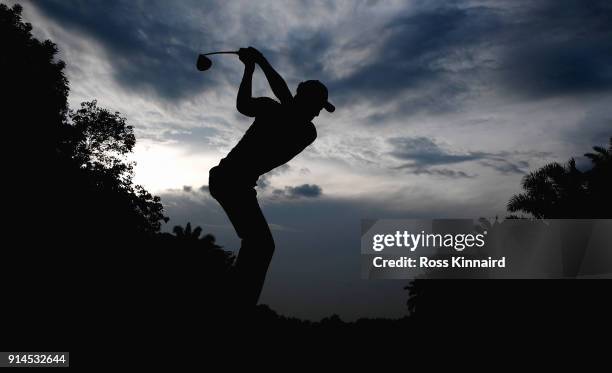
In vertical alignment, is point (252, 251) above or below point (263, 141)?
below

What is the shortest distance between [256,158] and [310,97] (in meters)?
0.96

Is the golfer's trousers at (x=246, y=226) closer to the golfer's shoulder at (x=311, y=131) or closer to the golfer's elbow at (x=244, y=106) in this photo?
the golfer's elbow at (x=244, y=106)

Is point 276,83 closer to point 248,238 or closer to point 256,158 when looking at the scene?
point 256,158

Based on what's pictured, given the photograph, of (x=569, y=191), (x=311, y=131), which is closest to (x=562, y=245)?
(x=569, y=191)

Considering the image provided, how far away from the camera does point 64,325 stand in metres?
5.58

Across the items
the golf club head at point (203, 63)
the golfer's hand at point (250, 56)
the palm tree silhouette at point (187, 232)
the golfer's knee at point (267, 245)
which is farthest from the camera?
the palm tree silhouette at point (187, 232)

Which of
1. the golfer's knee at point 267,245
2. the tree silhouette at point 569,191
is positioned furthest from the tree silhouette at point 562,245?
the golfer's knee at point 267,245

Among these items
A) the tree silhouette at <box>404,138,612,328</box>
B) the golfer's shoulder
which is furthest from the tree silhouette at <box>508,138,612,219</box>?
the golfer's shoulder

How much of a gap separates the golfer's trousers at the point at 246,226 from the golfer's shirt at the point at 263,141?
116mm

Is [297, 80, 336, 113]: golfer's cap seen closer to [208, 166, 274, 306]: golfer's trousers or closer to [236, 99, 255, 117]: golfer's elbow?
[236, 99, 255, 117]: golfer's elbow

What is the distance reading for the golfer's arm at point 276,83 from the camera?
193 inches

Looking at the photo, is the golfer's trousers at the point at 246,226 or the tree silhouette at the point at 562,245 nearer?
the golfer's trousers at the point at 246,226

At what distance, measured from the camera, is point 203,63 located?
228 inches

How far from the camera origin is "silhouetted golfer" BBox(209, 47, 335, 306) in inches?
190
